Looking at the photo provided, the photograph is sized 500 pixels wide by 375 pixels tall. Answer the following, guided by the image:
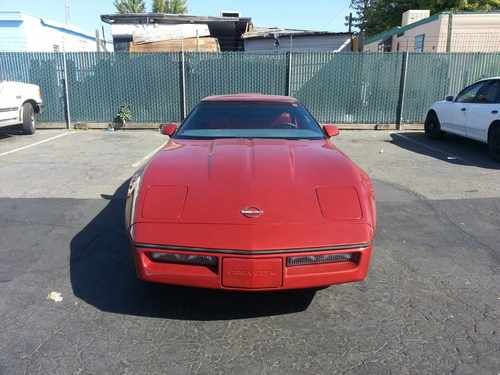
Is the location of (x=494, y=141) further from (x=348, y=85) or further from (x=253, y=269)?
(x=253, y=269)

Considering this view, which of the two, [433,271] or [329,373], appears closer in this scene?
[329,373]

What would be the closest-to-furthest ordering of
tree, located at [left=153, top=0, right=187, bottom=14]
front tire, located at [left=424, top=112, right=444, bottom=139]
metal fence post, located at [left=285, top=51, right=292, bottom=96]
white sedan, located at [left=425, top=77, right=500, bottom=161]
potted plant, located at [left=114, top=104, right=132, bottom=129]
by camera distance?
white sedan, located at [left=425, top=77, right=500, bottom=161]
front tire, located at [left=424, top=112, right=444, bottom=139]
metal fence post, located at [left=285, top=51, right=292, bottom=96]
potted plant, located at [left=114, top=104, right=132, bottom=129]
tree, located at [left=153, top=0, right=187, bottom=14]

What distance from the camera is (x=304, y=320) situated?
9.99ft

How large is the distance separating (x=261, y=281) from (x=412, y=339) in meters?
1.05

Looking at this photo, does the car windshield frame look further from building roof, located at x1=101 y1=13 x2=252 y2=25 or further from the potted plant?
building roof, located at x1=101 y1=13 x2=252 y2=25

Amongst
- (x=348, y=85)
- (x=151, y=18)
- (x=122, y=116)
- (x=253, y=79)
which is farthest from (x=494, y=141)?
(x=151, y=18)

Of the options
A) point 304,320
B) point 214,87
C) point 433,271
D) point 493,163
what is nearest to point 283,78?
point 214,87

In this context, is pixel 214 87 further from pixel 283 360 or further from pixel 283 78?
pixel 283 360

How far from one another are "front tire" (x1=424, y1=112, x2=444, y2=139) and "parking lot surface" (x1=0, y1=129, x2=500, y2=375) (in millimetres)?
5758

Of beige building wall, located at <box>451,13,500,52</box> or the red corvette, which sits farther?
beige building wall, located at <box>451,13,500,52</box>

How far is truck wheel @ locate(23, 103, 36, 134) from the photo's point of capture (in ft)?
37.7

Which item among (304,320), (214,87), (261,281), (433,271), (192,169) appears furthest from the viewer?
(214,87)

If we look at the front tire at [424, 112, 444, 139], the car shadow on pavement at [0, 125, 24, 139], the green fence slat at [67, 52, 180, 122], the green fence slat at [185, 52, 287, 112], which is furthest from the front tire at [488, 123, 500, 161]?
the car shadow on pavement at [0, 125, 24, 139]

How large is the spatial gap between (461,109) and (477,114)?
69 centimetres
